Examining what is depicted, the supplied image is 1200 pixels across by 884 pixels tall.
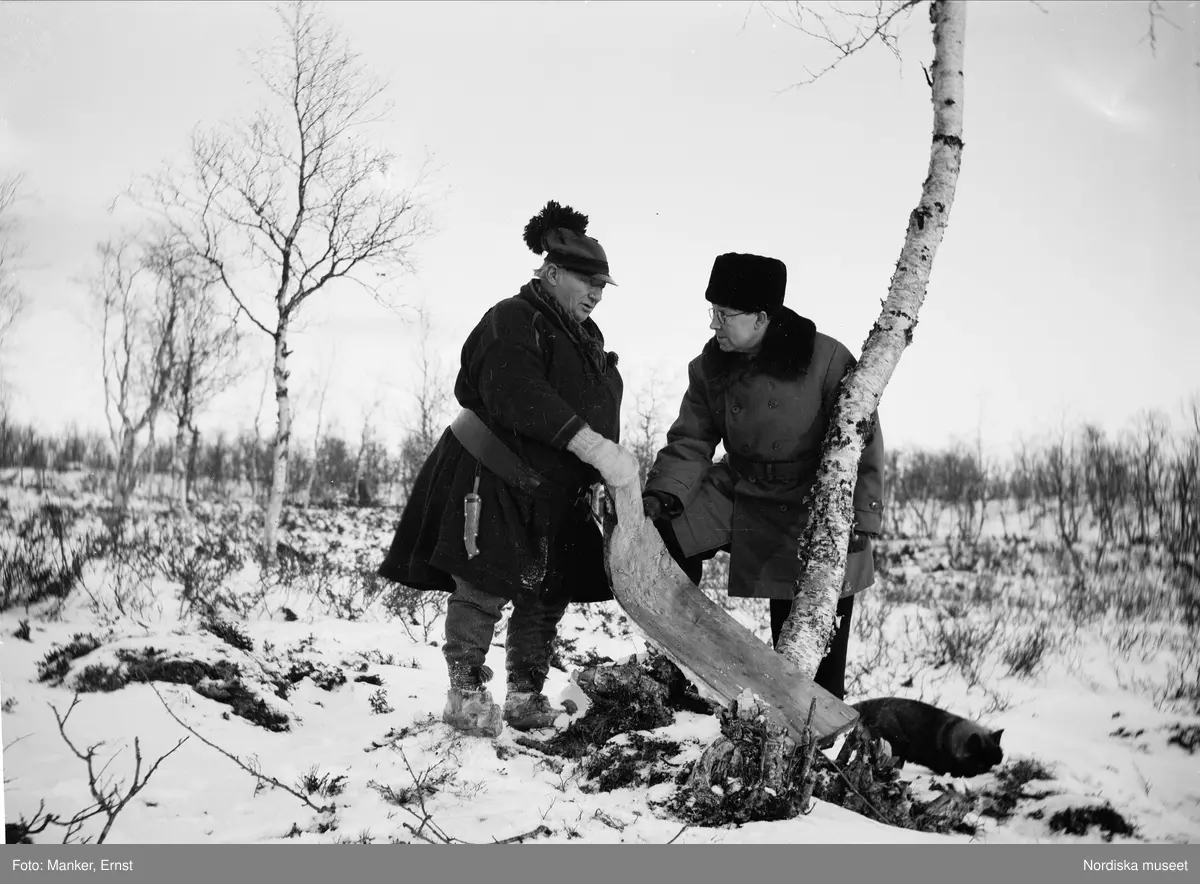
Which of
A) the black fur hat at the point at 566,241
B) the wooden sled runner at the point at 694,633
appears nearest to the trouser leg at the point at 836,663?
the wooden sled runner at the point at 694,633

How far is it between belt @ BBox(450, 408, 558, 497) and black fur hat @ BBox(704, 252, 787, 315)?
0.98 metres

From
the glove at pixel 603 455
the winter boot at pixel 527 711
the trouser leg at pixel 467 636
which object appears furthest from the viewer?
the winter boot at pixel 527 711

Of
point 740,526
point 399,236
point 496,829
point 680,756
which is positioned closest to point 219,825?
point 496,829

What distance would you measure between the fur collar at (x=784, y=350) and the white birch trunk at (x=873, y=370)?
20 cm

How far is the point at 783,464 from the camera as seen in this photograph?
112 inches

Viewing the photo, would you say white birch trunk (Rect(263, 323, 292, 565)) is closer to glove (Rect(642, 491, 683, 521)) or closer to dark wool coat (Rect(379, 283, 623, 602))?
dark wool coat (Rect(379, 283, 623, 602))

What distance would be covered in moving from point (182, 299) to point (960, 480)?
16643 millimetres

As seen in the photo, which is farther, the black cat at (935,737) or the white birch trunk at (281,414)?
the white birch trunk at (281,414)

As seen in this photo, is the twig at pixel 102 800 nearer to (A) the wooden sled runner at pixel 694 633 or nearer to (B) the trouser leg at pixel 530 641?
(B) the trouser leg at pixel 530 641

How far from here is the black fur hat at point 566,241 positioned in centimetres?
273

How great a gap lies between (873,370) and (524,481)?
141cm

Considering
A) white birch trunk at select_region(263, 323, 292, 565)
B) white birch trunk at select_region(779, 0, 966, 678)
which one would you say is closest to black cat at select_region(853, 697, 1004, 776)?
white birch trunk at select_region(779, 0, 966, 678)
